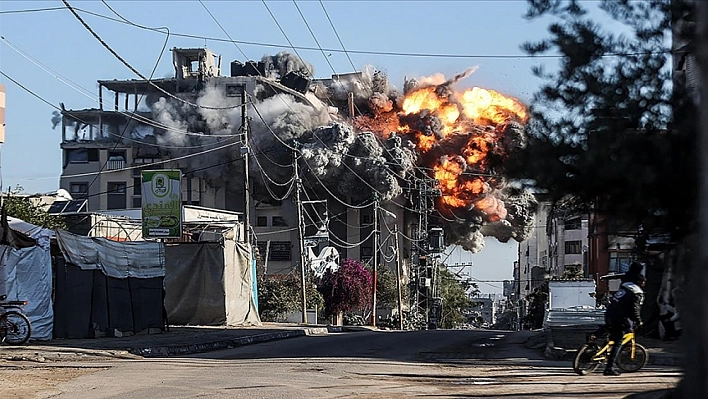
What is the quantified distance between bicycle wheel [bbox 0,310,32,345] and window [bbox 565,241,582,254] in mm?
75625

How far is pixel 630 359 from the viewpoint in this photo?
1630 centimetres

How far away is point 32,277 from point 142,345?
3087 millimetres

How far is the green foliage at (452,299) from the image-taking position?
86.1 m

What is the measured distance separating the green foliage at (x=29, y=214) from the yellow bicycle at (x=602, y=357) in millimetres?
25488

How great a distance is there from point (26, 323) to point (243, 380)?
28.8 feet

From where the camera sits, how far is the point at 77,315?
2480 centimetres

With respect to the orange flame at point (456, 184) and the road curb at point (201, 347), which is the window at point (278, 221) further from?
the road curb at point (201, 347)

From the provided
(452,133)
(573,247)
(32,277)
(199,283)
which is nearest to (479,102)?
(452,133)

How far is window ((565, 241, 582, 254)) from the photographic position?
9238 cm

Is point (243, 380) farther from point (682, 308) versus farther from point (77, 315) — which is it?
point (77, 315)

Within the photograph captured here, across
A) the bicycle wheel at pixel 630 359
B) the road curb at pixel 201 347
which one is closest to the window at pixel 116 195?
the road curb at pixel 201 347

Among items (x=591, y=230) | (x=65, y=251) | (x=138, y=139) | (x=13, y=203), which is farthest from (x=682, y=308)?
(x=138, y=139)

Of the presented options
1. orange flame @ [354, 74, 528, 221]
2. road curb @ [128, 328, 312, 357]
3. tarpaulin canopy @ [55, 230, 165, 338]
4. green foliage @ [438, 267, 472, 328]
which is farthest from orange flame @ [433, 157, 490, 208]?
tarpaulin canopy @ [55, 230, 165, 338]

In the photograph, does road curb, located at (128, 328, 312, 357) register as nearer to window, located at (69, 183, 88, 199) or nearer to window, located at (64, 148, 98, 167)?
window, located at (69, 183, 88, 199)
